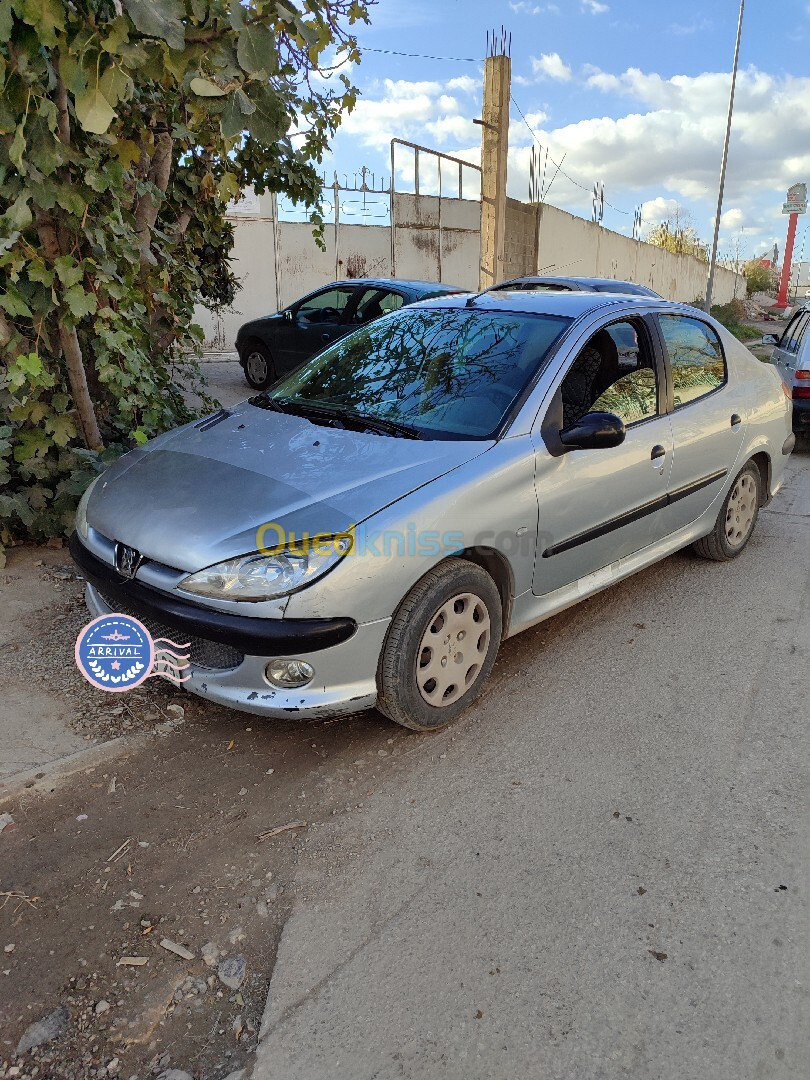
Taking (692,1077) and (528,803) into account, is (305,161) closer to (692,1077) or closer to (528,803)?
(528,803)

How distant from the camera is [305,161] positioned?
6.55 meters

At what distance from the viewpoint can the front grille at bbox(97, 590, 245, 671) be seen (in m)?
2.74

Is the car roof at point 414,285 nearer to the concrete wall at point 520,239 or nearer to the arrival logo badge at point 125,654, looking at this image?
the arrival logo badge at point 125,654

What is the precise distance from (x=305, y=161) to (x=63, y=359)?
3061 mm

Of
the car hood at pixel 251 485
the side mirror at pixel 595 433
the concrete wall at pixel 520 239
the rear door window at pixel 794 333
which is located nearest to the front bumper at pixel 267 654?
the car hood at pixel 251 485

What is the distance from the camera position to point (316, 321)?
31.0 feet

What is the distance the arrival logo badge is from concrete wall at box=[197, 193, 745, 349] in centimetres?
944

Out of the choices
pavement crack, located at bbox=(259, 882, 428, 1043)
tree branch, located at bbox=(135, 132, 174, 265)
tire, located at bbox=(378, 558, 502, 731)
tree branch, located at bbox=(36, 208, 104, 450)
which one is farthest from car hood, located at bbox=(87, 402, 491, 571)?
tree branch, located at bbox=(135, 132, 174, 265)

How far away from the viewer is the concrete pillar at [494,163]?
16.2 metres

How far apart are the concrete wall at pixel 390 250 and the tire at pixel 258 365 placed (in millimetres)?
1494

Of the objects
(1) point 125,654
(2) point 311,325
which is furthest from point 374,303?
(1) point 125,654

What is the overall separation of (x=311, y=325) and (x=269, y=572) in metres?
7.35

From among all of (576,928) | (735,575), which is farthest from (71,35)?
(735,575)

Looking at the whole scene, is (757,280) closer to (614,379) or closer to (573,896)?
(614,379)
